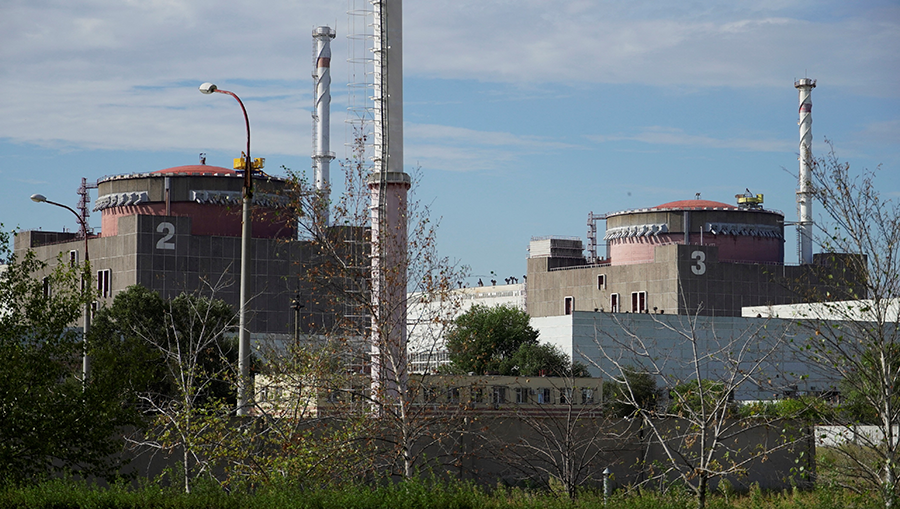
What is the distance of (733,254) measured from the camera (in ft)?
342

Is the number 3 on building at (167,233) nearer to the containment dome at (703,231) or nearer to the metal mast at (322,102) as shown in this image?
the metal mast at (322,102)

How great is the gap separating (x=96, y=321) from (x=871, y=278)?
48.8 meters

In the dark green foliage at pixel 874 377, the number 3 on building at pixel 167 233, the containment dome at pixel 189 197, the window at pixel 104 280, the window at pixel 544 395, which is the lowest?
the window at pixel 544 395

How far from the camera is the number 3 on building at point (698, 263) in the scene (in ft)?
324

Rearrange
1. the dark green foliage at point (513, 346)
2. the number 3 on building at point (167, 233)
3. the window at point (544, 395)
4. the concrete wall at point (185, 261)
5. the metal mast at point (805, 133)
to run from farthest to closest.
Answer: the metal mast at point (805, 133) → the number 3 on building at point (167, 233) → the concrete wall at point (185, 261) → the dark green foliage at point (513, 346) → the window at point (544, 395)

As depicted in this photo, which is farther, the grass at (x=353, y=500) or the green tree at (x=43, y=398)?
the green tree at (x=43, y=398)

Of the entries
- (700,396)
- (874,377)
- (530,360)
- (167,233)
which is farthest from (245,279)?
(167,233)

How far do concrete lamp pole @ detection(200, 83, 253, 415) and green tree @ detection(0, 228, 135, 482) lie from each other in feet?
9.59

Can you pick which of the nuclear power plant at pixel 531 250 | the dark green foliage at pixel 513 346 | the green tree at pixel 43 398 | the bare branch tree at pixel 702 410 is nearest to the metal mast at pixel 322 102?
the nuclear power plant at pixel 531 250

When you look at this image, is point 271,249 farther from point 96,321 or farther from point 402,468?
point 402,468

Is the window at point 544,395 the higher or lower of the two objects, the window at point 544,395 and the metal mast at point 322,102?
the lower

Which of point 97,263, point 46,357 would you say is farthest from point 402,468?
point 97,263

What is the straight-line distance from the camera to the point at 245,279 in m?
20.0

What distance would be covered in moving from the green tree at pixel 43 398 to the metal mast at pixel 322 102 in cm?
7821
